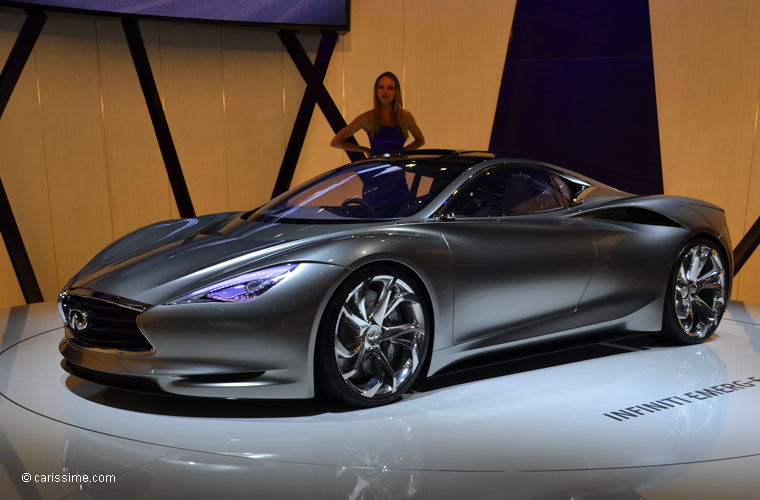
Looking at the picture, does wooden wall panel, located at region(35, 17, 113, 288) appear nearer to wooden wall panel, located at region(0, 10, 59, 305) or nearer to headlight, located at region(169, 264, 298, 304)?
wooden wall panel, located at region(0, 10, 59, 305)

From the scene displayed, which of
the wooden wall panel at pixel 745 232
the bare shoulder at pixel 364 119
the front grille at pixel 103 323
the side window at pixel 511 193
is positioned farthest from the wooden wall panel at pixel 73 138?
the wooden wall panel at pixel 745 232

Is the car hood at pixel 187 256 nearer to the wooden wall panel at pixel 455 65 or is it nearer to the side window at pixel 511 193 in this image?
the side window at pixel 511 193


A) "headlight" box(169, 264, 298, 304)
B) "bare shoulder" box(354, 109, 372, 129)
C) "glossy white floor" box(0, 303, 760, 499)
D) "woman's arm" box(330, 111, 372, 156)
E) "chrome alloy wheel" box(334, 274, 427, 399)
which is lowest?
"glossy white floor" box(0, 303, 760, 499)

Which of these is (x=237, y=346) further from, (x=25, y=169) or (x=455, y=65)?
(x=455, y=65)

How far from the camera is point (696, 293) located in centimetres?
466

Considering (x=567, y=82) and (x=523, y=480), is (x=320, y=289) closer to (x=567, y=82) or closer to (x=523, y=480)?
(x=523, y=480)

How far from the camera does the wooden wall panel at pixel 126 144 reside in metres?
6.57

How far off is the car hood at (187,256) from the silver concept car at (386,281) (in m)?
0.01

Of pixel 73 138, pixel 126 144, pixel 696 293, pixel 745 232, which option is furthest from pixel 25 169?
pixel 745 232

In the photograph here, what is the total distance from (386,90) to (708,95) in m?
3.06

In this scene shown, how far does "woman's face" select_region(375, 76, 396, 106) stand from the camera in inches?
223

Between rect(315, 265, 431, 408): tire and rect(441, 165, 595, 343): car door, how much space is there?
0.25 m

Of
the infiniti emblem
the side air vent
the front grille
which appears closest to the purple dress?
the side air vent

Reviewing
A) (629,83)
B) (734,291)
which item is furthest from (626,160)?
(734,291)
